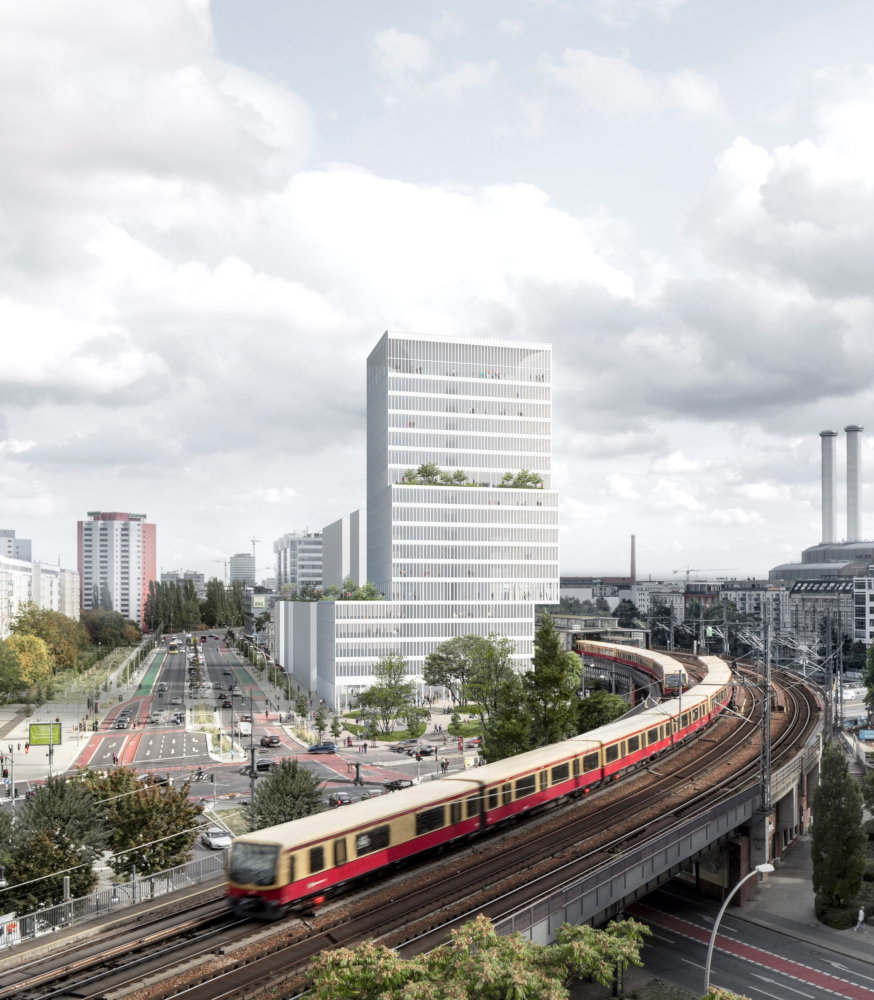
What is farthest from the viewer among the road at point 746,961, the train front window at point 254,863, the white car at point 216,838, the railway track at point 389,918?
the white car at point 216,838

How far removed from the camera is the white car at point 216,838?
57.0m

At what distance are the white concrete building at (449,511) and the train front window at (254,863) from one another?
9067 cm

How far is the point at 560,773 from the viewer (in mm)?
46594

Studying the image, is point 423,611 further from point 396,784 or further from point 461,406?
point 396,784

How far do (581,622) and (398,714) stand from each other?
90.2 m

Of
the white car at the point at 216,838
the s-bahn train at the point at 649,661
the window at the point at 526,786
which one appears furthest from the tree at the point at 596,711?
the white car at the point at 216,838

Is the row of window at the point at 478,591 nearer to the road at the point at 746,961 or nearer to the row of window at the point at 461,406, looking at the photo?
the row of window at the point at 461,406

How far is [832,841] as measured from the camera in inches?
1893

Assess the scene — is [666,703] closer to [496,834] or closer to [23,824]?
[496,834]

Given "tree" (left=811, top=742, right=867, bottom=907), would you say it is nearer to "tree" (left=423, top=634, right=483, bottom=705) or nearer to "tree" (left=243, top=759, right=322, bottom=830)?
"tree" (left=243, top=759, right=322, bottom=830)

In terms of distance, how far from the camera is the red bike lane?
133 ft

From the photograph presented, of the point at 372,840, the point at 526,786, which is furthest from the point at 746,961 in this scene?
the point at 372,840

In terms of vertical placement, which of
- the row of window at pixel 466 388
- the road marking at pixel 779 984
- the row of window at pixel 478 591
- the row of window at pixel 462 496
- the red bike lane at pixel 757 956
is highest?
the row of window at pixel 466 388

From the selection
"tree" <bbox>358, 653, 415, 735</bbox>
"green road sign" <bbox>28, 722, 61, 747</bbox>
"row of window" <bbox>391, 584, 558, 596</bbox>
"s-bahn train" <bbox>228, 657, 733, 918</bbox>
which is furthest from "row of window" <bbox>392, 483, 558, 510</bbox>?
"s-bahn train" <bbox>228, 657, 733, 918</bbox>
